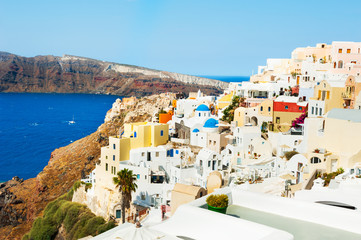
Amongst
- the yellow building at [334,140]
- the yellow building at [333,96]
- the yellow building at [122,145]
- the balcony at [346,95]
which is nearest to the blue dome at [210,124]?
the yellow building at [122,145]

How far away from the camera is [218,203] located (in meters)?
13.6

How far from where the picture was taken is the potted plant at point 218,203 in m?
13.5

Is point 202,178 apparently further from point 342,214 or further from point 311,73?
point 311,73

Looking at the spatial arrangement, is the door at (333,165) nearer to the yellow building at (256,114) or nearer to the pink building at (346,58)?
the yellow building at (256,114)

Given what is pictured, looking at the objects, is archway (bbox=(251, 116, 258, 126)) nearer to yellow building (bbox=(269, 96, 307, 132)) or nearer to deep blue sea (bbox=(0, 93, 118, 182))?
yellow building (bbox=(269, 96, 307, 132))

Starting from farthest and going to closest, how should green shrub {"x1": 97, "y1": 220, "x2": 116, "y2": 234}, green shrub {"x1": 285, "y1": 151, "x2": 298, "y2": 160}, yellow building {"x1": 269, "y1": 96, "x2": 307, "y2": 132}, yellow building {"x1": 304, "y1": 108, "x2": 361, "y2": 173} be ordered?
yellow building {"x1": 269, "y1": 96, "x2": 307, "y2": 132}
green shrub {"x1": 97, "y1": 220, "x2": 116, "y2": 234}
green shrub {"x1": 285, "y1": 151, "x2": 298, "y2": 160}
yellow building {"x1": 304, "y1": 108, "x2": 361, "y2": 173}

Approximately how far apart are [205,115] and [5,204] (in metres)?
35.8

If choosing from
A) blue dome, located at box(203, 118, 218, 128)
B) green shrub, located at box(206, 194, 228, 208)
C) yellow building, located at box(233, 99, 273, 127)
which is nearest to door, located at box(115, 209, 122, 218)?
blue dome, located at box(203, 118, 218, 128)

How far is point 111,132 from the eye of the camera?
247ft

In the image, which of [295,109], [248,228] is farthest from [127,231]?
[295,109]

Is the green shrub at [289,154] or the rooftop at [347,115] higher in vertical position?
the rooftop at [347,115]

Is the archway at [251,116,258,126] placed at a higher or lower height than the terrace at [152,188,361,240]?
higher

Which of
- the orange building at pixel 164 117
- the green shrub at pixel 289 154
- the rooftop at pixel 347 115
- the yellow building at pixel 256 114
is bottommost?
the green shrub at pixel 289 154

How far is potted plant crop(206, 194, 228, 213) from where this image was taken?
1352 cm
